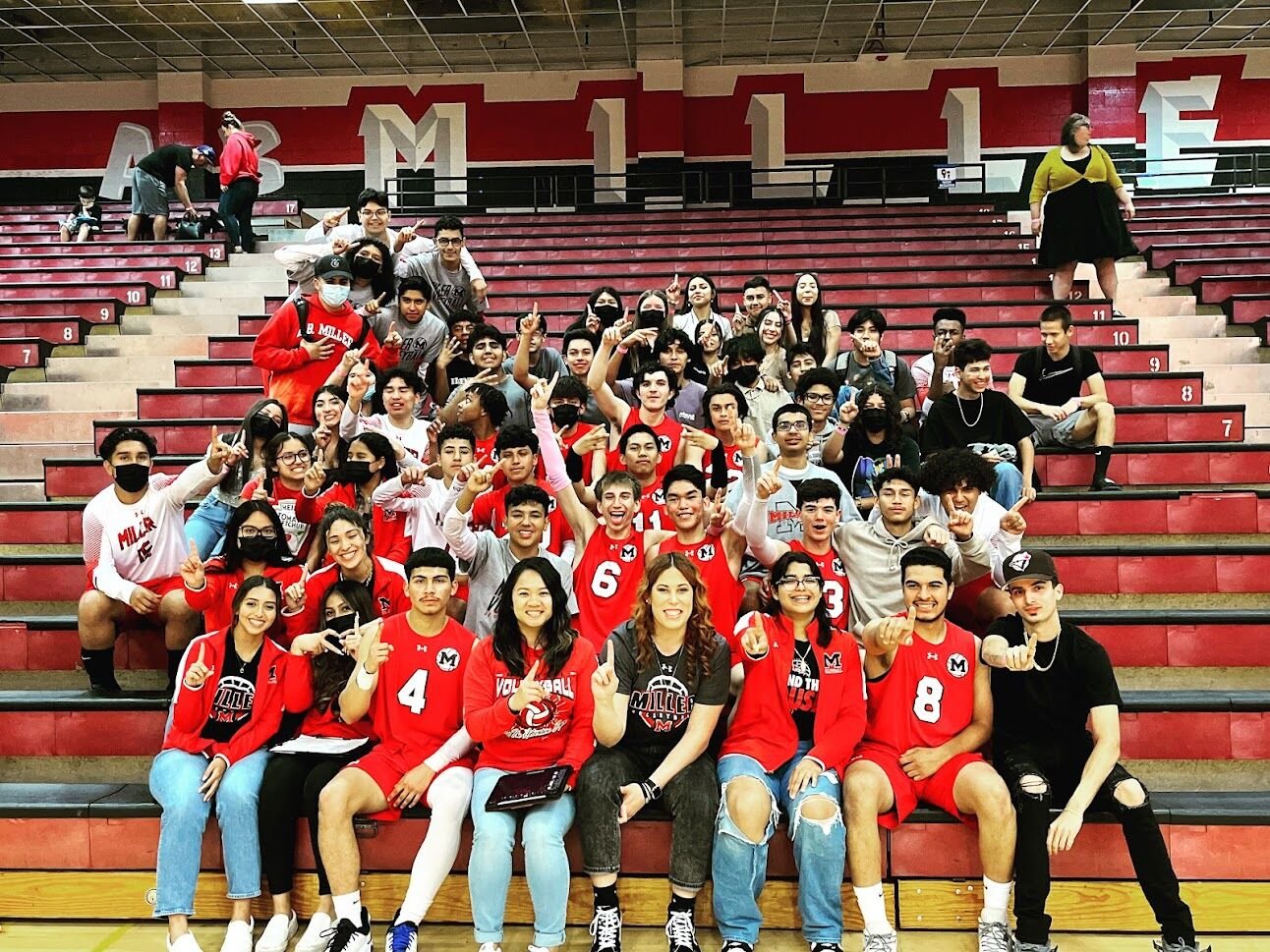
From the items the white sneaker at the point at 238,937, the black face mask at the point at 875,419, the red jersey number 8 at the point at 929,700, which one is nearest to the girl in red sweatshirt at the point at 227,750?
the white sneaker at the point at 238,937

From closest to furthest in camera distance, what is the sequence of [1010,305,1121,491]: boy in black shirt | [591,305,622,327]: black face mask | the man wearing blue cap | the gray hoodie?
the gray hoodie → [1010,305,1121,491]: boy in black shirt → [591,305,622,327]: black face mask → the man wearing blue cap

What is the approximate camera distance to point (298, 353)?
16.2 feet

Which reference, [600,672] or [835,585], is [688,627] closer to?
[600,672]

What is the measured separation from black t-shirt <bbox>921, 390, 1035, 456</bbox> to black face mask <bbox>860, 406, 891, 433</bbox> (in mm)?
309

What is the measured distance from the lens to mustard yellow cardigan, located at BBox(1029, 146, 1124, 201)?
6.59m

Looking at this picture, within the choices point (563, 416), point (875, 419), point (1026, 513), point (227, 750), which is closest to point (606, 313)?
point (563, 416)

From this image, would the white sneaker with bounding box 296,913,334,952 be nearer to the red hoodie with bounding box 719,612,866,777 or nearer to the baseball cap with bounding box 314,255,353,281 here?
the red hoodie with bounding box 719,612,866,777

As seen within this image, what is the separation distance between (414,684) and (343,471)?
1.14m

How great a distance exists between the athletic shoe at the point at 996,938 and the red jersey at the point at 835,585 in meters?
1.01

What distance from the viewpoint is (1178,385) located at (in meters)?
5.87

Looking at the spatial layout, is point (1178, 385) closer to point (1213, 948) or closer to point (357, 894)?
point (1213, 948)

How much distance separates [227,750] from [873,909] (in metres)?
2.03

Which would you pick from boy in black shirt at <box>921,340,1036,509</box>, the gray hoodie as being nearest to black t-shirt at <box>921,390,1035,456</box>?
boy in black shirt at <box>921,340,1036,509</box>

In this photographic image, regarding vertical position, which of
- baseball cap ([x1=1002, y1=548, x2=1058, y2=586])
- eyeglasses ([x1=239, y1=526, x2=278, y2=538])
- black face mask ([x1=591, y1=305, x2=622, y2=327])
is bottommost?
baseball cap ([x1=1002, y1=548, x2=1058, y2=586])
